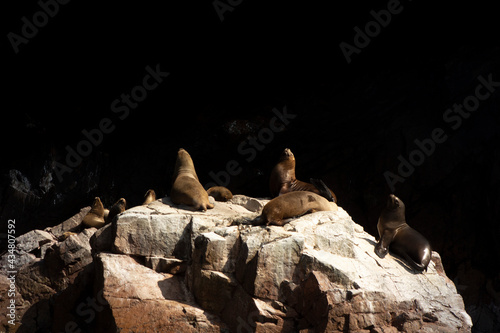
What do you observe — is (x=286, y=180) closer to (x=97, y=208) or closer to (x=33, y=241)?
(x=97, y=208)

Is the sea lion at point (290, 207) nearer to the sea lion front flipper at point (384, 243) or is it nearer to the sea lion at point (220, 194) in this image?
the sea lion front flipper at point (384, 243)

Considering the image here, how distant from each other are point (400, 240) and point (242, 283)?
8.25ft

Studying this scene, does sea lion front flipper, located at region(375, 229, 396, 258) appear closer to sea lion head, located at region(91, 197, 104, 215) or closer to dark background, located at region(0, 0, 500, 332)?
dark background, located at region(0, 0, 500, 332)

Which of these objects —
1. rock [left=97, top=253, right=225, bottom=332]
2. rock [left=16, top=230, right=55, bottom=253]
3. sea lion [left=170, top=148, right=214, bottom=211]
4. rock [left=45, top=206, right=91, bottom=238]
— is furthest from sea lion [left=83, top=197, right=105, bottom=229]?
rock [left=97, top=253, right=225, bottom=332]

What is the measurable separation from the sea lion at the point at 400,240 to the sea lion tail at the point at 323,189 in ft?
4.17

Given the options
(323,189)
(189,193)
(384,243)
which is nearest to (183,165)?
(189,193)

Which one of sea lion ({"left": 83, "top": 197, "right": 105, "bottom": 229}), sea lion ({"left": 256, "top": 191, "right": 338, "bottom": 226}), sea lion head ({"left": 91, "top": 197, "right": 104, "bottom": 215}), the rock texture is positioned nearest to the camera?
the rock texture

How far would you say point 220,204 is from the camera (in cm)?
801

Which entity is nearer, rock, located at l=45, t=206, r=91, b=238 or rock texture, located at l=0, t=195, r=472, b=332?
rock texture, located at l=0, t=195, r=472, b=332

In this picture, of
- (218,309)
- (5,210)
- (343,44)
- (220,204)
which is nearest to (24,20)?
(5,210)

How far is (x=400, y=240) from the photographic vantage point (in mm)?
6496

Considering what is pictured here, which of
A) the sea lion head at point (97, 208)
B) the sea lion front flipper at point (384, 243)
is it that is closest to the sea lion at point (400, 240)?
the sea lion front flipper at point (384, 243)

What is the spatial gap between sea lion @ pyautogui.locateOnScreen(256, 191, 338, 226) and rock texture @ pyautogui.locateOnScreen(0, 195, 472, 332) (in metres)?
0.18

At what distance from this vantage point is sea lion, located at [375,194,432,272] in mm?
6156
